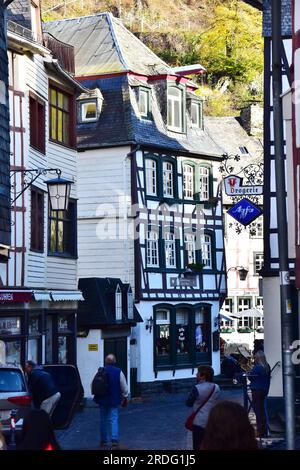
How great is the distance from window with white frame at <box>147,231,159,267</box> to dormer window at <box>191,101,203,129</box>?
5824 mm

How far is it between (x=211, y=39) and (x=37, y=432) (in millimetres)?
79307

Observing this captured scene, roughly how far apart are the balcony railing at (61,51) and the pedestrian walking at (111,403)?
13.0 meters

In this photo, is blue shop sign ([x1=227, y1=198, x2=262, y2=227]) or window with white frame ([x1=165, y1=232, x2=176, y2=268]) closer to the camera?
blue shop sign ([x1=227, y1=198, x2=262, y2=227])

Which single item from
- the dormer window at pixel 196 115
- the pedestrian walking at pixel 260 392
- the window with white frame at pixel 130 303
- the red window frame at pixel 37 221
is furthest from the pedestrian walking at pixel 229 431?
the dormer window at pixel 196 115

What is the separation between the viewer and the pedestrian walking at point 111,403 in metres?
19.8

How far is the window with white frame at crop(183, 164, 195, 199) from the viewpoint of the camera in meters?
41.9

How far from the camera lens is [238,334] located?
2259 inches

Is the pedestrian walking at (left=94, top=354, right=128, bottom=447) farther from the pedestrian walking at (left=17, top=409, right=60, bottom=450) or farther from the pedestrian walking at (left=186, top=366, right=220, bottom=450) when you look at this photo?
the pedestrian walking at (left=17, top=409, right=60, bottom=450)

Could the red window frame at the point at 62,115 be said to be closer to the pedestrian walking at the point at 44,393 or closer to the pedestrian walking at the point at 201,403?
the pedestrian walking at the point at 44,393

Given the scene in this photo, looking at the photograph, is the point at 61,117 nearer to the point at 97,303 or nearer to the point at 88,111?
the point at 97,303

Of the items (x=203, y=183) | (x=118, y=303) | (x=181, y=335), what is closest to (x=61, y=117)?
(x=118, y=303)

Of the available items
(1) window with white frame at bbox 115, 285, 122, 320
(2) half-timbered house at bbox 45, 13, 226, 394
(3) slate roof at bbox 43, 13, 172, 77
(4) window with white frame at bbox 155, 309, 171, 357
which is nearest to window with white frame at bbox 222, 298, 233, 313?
(2) half-timbered house at bbox 45, 13, 226, 394
